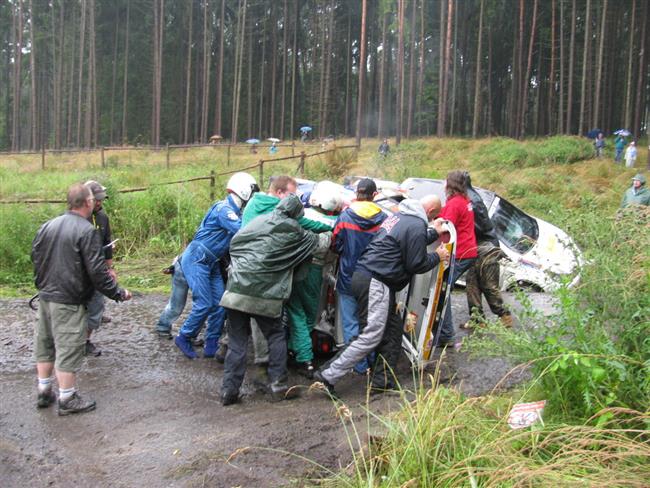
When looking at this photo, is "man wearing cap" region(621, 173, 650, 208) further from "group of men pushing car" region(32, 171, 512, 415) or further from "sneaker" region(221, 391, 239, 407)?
"sneaker" region(221, 391, 239, 407)

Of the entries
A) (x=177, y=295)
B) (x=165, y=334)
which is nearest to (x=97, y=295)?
(x=177, y=295)

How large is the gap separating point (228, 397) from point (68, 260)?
5.81ft

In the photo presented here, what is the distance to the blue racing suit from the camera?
621 centimetres

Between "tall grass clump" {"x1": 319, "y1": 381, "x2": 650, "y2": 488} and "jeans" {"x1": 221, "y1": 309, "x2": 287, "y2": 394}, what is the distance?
152 centimetres

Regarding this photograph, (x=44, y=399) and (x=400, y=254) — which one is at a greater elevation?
(x=400, y=254)

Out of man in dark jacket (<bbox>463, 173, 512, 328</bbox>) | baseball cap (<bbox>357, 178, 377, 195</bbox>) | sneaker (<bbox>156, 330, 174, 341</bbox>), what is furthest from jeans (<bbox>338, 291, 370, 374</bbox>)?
sneaker (<bbox>156, 330, 174, 341</bbox>)

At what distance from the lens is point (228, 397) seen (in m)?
5.27

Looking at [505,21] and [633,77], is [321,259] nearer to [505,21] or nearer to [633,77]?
[633,77]

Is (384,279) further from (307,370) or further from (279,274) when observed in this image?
(307,370)

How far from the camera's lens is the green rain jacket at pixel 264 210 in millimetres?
5684

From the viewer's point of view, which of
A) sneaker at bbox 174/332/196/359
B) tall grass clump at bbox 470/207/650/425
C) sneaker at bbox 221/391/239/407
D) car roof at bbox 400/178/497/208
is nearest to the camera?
tall grass clump at bbox 470/207/650/425

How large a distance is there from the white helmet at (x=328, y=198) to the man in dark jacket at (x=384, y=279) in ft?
2.52

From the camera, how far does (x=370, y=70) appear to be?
52156 millimetres

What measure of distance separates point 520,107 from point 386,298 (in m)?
32.8
